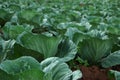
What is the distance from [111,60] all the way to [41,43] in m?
0.72

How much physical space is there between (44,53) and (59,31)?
106 centimetres

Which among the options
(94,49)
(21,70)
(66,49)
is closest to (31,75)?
(21,70)

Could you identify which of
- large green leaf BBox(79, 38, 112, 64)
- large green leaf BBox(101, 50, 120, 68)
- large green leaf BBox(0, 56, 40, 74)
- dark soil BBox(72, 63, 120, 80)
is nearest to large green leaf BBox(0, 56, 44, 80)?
large green leaf BBox(0, 56, 40, 74)

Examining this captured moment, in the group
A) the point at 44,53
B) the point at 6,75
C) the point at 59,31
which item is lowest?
the point at 59,31

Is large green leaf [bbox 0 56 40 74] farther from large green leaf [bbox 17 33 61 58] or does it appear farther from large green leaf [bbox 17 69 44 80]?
→ large green leaf [bbox 17 33 61 58]

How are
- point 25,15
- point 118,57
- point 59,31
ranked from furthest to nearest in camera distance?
point 25,15
point 59,31
point 118,57

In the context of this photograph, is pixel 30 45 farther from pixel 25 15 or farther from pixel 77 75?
pixel 25 15

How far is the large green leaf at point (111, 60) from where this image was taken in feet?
10.2

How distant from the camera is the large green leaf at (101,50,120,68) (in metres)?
3.12

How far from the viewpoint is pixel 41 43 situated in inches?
111

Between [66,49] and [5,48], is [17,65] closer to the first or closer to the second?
[5,48]

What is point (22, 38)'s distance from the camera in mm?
2887

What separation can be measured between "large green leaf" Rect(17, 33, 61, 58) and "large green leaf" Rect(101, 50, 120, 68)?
0.54 meters

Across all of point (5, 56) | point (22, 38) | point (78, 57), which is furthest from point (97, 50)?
point (5, 56)
